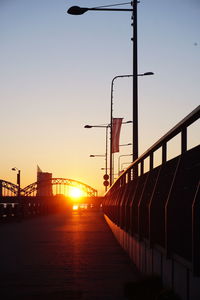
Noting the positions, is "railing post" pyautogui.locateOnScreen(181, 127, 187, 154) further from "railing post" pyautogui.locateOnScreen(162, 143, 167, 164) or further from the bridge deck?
the bridge deck

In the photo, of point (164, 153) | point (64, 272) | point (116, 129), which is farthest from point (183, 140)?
point (116, 129)

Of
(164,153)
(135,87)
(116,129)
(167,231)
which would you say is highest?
(135,87)

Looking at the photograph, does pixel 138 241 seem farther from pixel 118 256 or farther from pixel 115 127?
pixel 115 127

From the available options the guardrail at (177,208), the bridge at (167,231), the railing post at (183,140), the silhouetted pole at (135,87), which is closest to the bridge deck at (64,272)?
the bridge at (167,231)

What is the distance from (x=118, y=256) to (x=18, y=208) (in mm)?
32359

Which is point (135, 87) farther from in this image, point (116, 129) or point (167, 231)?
point (167, 231)

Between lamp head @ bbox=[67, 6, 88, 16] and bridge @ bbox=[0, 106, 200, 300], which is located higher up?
lamp head @ bbox=[67, 6, 88, 16]

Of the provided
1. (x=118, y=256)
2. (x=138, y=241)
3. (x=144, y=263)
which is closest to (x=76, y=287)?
(x=144, y=263)

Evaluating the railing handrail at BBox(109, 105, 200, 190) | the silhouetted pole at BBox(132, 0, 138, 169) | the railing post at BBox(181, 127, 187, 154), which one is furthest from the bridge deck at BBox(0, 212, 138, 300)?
the silhouetted pole at BBox(132, 0, 138, 169)

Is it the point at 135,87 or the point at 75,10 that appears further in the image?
the point at 135,87

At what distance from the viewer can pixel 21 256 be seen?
14578mm

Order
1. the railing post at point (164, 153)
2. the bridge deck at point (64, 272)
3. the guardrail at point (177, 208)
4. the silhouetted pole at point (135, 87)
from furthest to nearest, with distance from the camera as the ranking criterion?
the silhouetted pole at point (135, 87), the bridge deck at point (64, 272), the railing post at point (164, 153), the guardrail at point (177, 208)

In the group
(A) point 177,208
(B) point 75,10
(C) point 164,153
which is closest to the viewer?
(A) point 177,208

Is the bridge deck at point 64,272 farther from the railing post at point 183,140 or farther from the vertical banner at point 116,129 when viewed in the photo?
the vertical banner at point 116,129
